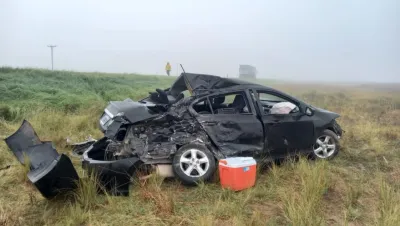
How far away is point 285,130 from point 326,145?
1138 millimetres

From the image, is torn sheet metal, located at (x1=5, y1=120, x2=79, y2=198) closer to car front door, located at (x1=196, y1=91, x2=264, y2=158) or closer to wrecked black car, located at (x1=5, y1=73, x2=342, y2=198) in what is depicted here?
wrecked black car, located at (x1=5, y1=73, x2=342, y2=198)

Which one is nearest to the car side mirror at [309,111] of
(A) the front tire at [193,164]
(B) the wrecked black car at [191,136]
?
(B) the wrecked black car at [191,136]

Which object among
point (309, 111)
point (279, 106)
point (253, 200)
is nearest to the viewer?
point (253, 200)

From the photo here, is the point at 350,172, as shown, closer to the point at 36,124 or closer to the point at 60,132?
the point at 60,132

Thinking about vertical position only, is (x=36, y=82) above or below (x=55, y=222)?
above

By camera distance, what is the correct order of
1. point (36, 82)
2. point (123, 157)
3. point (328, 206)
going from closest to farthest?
1. point (328, 206)
2. point (123, 157)
3. point (36, 82)

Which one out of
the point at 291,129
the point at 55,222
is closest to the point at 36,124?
the point at 55,222

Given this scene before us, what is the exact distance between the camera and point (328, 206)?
4.75m

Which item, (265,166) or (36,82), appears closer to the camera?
(265,166)

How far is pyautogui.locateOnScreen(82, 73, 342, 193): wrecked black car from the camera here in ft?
17.3

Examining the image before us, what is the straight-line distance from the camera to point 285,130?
20.0ft

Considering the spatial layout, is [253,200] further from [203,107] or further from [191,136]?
[203,107]

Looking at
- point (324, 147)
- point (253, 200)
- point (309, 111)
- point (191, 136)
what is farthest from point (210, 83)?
point (324, 147)

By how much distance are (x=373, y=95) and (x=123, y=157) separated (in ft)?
73.2
